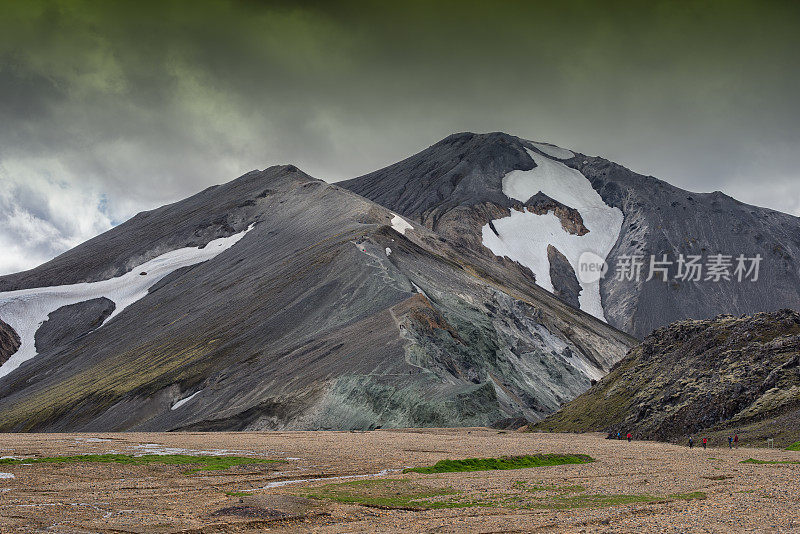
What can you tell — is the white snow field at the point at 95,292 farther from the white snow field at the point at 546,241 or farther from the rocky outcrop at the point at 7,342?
the white snow field at the point at 546,241

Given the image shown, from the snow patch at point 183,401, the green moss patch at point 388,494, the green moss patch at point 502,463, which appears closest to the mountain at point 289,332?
the snow patch at point 183,401

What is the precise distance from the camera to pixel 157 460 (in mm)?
32562

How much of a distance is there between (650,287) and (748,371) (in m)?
122

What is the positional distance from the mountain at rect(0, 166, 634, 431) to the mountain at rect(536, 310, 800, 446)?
37.0 ft

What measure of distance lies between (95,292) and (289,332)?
72.0 metres

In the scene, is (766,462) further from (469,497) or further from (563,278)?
(563,278)

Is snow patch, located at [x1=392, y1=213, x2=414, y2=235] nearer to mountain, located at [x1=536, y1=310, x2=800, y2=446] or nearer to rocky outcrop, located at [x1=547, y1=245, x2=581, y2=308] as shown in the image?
→ rocky outcrop, located at [x1=547, y1=245, x2=581, y2=308]

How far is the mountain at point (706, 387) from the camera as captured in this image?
48.1 metres

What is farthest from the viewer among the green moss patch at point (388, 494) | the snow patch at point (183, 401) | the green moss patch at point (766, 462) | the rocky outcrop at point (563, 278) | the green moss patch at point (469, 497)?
the rocky outcrop at point (563, 278)

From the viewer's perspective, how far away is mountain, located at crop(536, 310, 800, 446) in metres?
48.1

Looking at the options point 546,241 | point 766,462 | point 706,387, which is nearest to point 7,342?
point 706,387

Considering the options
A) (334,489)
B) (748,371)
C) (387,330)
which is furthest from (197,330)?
(334,489)

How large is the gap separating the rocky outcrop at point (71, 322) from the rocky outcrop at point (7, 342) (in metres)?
3.63

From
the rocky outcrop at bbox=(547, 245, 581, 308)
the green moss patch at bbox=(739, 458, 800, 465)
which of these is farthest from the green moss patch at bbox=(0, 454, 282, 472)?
the rocky outcrop at bbox=(547, 245, 581, 308)
